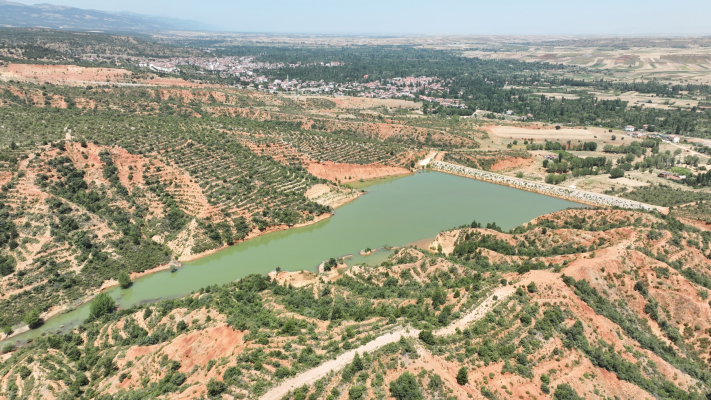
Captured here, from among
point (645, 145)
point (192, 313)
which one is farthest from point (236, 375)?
point (645, 145)

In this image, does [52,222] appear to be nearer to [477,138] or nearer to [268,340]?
[268,340]

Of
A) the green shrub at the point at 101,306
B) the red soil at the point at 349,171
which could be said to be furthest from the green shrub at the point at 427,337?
the red soil at the point at 349,171

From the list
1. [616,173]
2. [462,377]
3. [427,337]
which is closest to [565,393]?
[462,377]

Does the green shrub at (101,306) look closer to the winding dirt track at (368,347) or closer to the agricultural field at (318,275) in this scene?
the agricultural field at (318,275)

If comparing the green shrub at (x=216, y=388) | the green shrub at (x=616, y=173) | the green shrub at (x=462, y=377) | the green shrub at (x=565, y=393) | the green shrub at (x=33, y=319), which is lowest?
the green shrub at (x=33, y=319)

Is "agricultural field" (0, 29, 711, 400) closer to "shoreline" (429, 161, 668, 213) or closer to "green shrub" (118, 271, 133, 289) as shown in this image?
"green shrub" (118, 271, 133, 289)

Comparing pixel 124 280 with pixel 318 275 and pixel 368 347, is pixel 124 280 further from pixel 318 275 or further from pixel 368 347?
pixel 368 347
